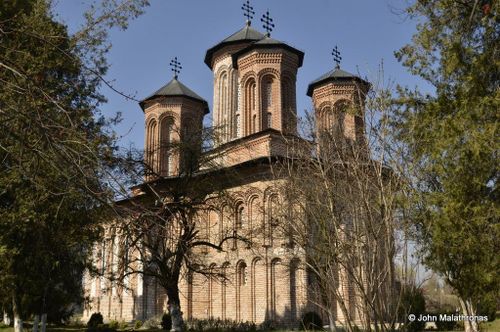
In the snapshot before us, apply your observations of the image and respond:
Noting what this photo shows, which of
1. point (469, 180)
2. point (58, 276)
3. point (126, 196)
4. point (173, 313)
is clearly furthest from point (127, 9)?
point (173, 313)

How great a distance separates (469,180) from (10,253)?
26.5ft

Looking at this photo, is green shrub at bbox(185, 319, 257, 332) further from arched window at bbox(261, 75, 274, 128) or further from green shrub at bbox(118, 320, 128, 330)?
arched window at bbox(261, 75, 274, 128)

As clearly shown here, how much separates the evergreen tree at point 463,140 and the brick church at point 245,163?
3.40 meters

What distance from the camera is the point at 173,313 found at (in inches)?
576

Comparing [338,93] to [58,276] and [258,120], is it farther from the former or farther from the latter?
[58,276]

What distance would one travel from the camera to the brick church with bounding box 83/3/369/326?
17.3 metres

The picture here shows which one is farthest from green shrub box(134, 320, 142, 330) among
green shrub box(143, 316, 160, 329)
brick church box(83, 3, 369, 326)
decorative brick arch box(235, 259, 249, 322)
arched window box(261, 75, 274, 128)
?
arched window box(261, 75, 274, 128)

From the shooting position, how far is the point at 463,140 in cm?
790

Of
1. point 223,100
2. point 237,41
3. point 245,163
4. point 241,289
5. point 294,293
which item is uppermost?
point 237,41

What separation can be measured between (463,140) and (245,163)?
442 inches

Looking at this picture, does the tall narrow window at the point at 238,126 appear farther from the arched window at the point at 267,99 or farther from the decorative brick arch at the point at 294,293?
the decorative brick arch at the point at 294,293

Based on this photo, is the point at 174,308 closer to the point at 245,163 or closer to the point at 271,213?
the point at 271,213

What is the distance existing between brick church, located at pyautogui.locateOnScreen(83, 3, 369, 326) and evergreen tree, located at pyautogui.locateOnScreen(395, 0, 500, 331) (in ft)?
11.1

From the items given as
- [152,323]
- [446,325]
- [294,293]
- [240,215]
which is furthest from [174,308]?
[446,325]
